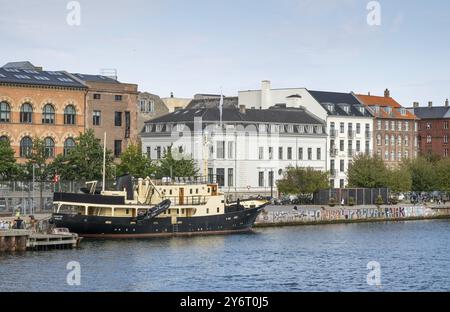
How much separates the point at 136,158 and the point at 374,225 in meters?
25.9

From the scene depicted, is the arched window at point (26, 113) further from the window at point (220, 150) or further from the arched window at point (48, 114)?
the window at point (220, 150)

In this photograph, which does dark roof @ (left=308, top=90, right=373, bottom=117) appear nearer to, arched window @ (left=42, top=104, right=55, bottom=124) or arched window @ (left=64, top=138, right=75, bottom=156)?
arched window @ (left=64, top=138, right=75, bottom=156)

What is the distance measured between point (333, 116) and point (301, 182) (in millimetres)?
20520

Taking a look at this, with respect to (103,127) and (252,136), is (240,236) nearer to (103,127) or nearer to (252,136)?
(103,127)

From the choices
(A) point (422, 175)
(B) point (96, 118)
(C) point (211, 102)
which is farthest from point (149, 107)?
(A) point (422, 175)

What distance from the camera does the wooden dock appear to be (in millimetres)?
80438

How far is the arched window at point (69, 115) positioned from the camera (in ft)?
385

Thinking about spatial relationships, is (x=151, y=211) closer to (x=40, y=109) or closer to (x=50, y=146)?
(x=50, y=146)

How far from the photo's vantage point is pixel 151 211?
96250mm

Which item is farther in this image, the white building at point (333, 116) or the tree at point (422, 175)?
the white building at point (333, 116)

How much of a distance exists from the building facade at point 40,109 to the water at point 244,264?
85.6 ft

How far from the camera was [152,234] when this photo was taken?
96.9 m

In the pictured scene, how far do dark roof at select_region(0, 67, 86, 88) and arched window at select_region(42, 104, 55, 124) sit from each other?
2.45 metres

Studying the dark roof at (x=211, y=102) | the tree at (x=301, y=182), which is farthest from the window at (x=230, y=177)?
the dark roof at (x=211, y=102)
